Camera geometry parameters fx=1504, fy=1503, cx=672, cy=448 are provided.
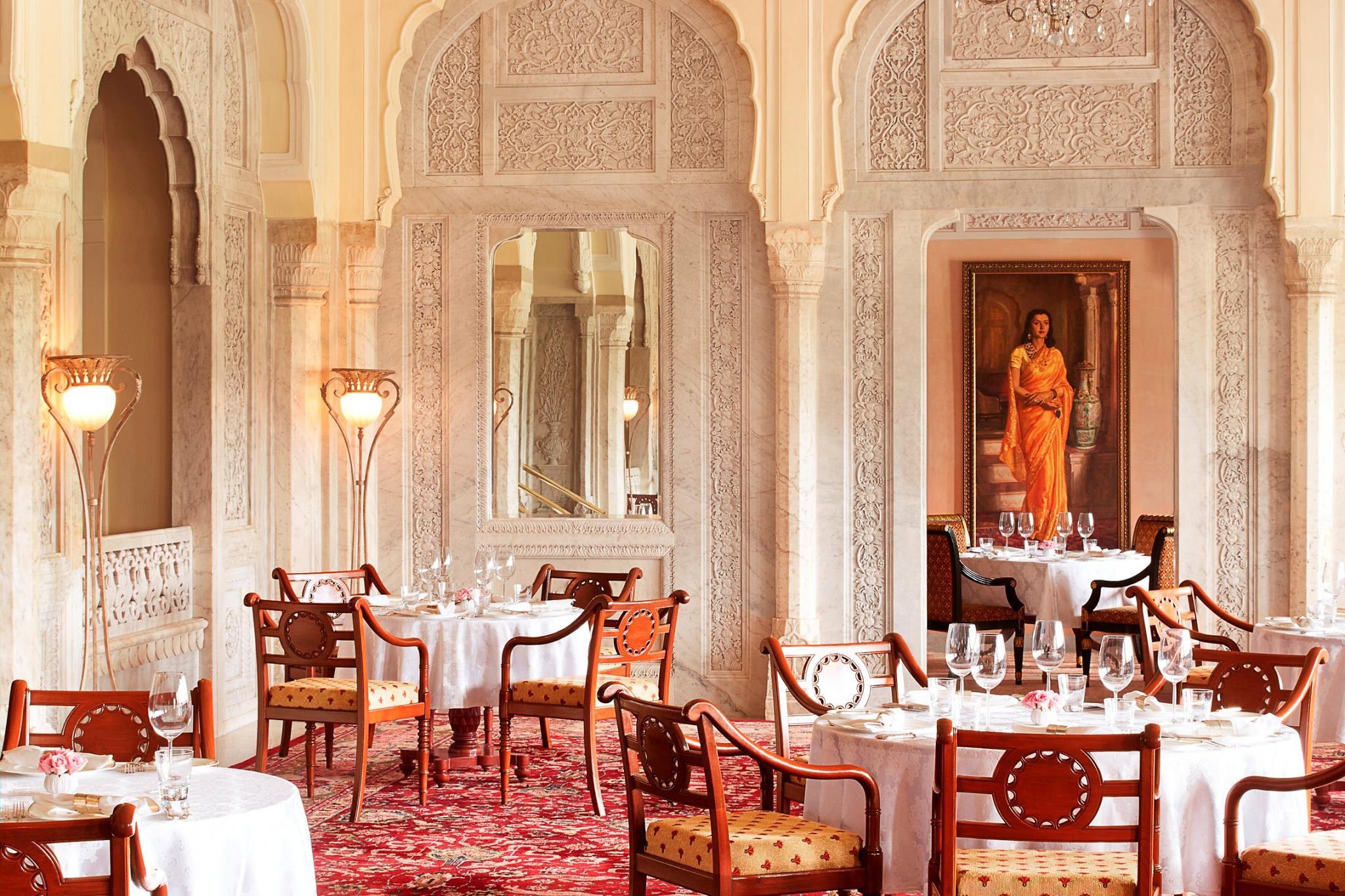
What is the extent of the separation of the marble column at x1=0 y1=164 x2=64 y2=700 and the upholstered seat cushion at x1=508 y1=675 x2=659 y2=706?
1.96 metres

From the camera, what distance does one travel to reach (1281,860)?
3676 mm

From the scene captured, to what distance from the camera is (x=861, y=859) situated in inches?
151

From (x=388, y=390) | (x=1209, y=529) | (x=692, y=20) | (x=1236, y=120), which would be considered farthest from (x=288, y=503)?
(x=1236, y=120)

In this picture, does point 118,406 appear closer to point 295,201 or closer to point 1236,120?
point 295,201

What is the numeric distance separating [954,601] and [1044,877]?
6217 millimetres

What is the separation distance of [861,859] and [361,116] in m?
6.13

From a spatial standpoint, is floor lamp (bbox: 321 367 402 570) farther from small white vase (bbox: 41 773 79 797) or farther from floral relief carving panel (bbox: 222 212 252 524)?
small white vase (bbox: 41 773 79 797)

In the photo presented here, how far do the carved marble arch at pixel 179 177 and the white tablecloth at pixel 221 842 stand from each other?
4.76 m

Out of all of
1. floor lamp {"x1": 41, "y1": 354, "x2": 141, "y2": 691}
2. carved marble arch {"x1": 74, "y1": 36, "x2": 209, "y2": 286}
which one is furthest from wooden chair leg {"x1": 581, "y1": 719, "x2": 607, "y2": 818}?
carved marble arch {"x1": 74, "y1": 36, "x2": 209, "y2": 286}

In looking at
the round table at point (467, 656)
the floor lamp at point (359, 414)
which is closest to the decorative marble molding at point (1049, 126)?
the floor lamp at point (359, 414)

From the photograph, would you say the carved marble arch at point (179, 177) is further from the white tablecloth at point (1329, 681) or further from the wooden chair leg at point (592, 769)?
the white tablecloth at point (1329, 681)

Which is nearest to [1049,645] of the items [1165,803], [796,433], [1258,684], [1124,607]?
[1165,803]

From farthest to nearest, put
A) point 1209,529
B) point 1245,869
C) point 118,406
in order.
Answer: point 1209,529 < point 118,406 < point 1245,869

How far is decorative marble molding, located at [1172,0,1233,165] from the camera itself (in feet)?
27.6
